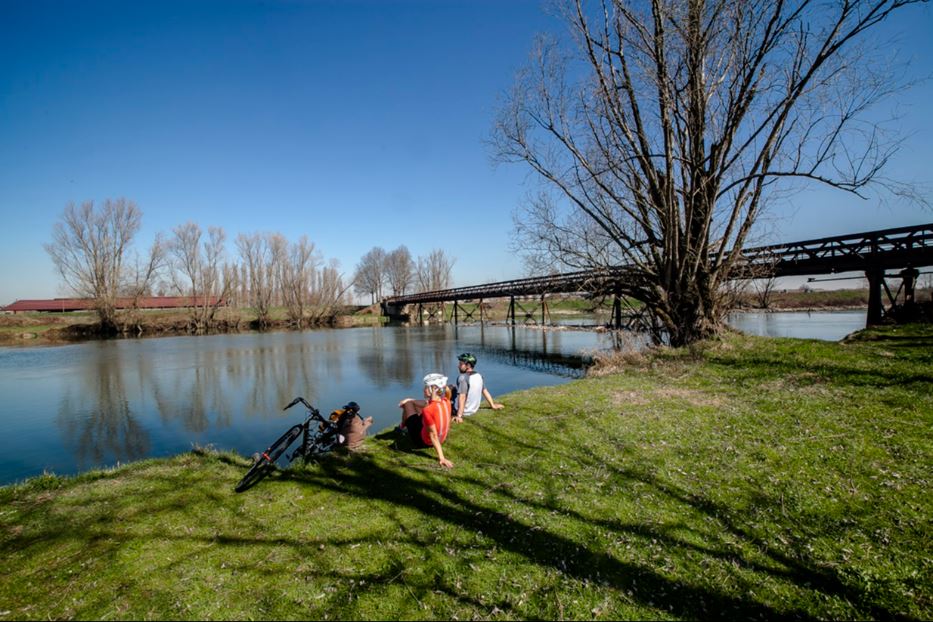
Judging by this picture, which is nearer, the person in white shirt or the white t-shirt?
the person in white shirt

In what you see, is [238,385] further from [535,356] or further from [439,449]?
[535,356]

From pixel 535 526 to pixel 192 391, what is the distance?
16.4 m

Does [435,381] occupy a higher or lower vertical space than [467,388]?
higher

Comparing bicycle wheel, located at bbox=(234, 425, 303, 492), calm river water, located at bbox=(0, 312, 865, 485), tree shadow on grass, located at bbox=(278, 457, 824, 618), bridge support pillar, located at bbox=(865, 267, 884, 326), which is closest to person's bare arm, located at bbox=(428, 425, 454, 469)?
tree shadow on grass, located at bbox=(278, 457, 824, 618)

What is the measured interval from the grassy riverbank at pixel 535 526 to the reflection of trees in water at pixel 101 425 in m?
3.37

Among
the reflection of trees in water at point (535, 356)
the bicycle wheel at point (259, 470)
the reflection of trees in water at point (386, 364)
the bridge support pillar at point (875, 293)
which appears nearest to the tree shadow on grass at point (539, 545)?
the bicycle wheel at point (259, 470)

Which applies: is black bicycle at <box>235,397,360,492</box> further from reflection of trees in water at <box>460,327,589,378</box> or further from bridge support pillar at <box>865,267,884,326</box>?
bridge support pillar at <box>865,267,884,326</box>

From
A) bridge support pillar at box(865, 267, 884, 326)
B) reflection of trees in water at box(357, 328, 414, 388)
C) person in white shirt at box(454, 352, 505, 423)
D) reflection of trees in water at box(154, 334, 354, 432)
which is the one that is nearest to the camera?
person in white shirt at box(454, 352, 505, 423)

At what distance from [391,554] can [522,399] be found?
6.22m

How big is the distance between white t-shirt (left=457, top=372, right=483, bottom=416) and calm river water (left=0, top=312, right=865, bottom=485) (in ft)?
9.80

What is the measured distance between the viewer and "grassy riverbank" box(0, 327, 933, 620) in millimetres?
3350

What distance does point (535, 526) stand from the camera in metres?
4.39

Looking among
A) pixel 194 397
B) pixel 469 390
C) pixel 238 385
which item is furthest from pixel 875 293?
pixel 194 397

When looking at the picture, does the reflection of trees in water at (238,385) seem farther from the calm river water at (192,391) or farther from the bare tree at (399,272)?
the bare tree at (399,272)
